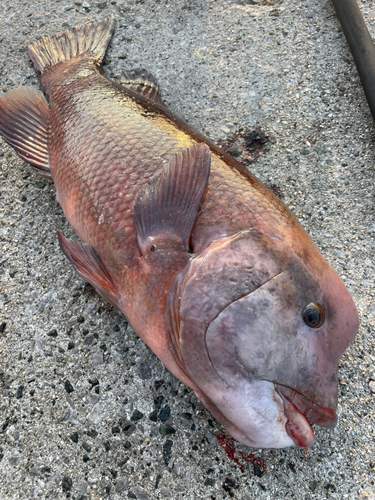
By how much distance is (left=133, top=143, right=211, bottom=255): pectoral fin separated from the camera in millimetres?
1656

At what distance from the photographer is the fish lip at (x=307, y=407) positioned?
4.64ft

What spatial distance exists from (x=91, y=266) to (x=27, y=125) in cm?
122

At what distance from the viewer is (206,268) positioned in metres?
1.49

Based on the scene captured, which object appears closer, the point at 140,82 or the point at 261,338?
the point at 261,338

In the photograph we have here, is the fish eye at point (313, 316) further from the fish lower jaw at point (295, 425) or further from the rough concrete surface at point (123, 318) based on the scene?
the rough concrete surface at point (123, 318)

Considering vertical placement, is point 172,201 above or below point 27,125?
below

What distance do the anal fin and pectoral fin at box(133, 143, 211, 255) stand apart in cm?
110

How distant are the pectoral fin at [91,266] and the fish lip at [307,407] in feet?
2.91

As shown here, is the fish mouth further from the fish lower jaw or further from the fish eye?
the fish eye

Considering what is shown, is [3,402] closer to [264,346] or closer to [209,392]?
[209,392]

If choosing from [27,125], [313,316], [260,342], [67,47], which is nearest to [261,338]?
[260,342]

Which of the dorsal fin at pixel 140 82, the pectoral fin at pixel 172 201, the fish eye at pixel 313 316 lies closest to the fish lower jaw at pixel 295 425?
the fish eye at pixel 313 316

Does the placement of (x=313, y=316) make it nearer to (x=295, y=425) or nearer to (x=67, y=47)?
(x=295, y=425)

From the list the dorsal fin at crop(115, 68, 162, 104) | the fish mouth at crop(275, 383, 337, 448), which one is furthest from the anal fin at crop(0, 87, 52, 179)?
the fish mouth at crop(275, 383, 337, 448)
